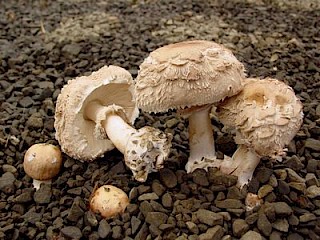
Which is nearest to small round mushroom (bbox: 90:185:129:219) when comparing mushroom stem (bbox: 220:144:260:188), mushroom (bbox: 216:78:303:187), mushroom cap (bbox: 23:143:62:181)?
mushroom cap (bbox: 23:143:62:181)

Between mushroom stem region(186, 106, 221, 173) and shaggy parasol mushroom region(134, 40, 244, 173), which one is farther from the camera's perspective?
mushroom stem region(186, 106, 221, 173)

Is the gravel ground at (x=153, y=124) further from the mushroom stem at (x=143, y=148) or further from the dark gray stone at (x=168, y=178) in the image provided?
→ the mushroom stem at (x=143, y=148)

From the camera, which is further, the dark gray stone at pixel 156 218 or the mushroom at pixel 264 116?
the dark gray stone at pixel 156 218

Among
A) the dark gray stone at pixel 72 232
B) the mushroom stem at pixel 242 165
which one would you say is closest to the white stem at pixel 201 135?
the mushroom stem at pixel 242 165

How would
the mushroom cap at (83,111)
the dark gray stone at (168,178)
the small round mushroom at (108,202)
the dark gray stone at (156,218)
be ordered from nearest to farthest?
the dark gray stone at (156,218), the small round mushroom at (108,202), the dark gray stone at (168,178), the mushroom cap at (83,111)

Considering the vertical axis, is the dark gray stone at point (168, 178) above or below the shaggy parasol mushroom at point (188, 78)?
below

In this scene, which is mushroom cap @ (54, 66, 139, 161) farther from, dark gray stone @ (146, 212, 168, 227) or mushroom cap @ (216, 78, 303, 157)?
mushroom cap @ (216, 78, 303, 157)
